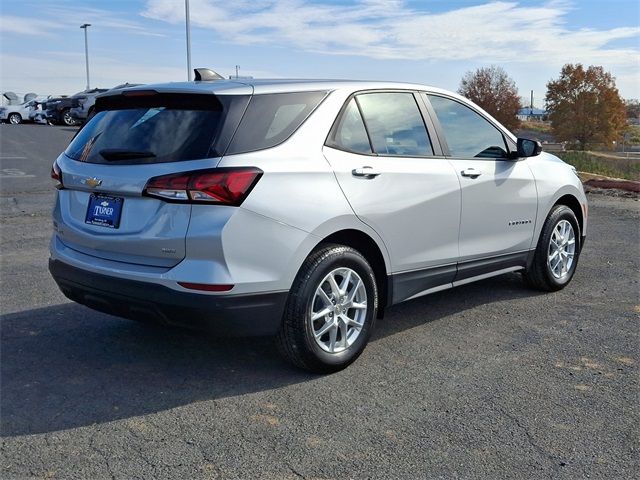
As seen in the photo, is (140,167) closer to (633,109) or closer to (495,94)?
(495,94)

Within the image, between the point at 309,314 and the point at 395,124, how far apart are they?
5.06 feet

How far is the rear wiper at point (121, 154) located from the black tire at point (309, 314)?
109 cm

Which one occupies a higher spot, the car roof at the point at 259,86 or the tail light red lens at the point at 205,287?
the car roof at the point at 259,86

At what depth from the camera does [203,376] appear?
4.12m

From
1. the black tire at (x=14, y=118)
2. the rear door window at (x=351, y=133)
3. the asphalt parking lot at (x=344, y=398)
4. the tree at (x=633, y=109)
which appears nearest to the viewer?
the asphalt parking lot at (x=344, y=398)

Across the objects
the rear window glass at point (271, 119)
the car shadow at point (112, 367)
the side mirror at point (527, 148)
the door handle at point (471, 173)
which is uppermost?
the rear window glass at point (271, 119)

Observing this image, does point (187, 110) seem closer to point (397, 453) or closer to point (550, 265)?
point (397, 453)

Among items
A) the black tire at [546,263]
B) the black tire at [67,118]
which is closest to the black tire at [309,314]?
the black tire at [546,263]

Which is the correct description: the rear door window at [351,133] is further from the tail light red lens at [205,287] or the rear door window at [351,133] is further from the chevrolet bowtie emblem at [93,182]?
the chevrolet bowtie emblem at [93,182]

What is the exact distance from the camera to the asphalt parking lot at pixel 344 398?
3.12 meters

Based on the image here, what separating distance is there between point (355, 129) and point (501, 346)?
5.92ft

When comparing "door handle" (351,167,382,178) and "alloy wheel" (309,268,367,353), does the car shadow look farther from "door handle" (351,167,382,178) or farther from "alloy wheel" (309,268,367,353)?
"door handle" (351,167,382,178)

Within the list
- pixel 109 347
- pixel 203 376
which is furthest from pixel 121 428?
pixel 109 347

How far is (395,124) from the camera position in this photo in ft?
15.3
